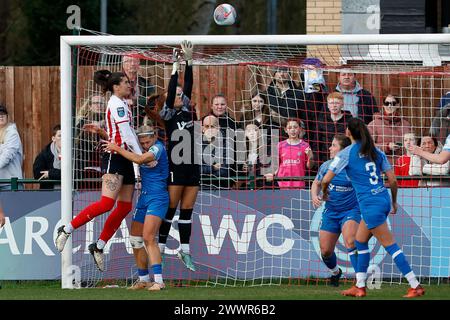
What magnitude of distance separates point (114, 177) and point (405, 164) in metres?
3.93

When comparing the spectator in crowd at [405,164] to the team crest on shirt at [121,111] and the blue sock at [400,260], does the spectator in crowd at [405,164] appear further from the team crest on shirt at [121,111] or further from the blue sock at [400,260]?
the team crest on shirt at [121,111]

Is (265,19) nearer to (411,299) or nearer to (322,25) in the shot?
(322,25)

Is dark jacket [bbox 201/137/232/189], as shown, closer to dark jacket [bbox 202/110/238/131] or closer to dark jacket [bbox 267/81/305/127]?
dark jacket [bbox 202/110/238/131]

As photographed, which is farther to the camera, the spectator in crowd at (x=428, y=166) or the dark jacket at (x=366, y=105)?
the dark jacket at (x=366, y=105)

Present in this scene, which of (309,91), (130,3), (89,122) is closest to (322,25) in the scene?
(309,91)

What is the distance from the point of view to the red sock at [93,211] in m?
14.5

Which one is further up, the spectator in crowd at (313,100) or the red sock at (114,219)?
the spectator in crowd at (313,100)

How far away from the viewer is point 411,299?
42.8ft

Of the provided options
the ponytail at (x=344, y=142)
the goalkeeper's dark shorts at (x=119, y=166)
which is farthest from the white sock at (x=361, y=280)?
the goalkeeper's dark shorts at (x=119, y=166)

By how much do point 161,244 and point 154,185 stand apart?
3.33 feet

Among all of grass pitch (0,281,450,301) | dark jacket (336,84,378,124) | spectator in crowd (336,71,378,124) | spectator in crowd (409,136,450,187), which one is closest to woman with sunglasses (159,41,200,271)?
grass pitch (0,281,450,301)

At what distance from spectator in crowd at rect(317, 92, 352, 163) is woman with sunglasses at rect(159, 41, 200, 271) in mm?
1822

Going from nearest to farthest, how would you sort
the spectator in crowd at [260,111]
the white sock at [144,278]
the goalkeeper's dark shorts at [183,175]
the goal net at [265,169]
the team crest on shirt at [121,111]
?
1. the team crest on shirt at [121,111]
2. the white sock at [144,278]
3. the goalkeeper's dark shorts at [183,175]
4. the goal net at [265,169]
5. the spectator in crowd at [260,111]

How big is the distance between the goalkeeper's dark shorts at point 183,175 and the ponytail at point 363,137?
2.51 meters
